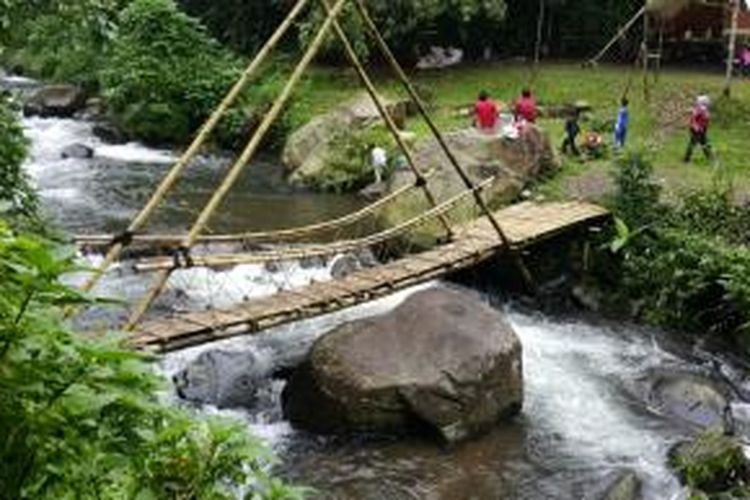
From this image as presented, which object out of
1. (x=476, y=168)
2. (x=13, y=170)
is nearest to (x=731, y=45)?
(x=476, y=168)

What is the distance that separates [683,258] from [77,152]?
47.7 feet

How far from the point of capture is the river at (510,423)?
1017 cm

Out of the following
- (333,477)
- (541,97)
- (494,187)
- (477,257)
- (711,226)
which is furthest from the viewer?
(541,97)

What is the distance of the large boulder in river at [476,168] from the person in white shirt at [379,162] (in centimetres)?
175

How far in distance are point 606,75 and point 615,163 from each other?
12617mm

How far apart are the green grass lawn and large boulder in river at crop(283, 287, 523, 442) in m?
6.32

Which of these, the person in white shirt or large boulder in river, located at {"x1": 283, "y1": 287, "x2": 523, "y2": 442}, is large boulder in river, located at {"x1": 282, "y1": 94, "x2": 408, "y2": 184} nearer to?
the person in white shirt

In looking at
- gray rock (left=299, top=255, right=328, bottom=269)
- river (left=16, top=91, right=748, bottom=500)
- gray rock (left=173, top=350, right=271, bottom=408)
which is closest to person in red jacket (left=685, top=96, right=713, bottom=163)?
river (left=16, top=91, right=748, bottom=500)

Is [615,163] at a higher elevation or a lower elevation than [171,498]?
lower

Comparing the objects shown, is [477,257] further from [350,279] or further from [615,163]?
[615,163]

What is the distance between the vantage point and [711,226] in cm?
1497

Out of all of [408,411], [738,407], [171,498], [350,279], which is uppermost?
[171,498]

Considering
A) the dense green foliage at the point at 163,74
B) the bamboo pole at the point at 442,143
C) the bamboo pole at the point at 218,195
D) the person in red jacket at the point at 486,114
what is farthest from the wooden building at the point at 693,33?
the bamboo pole at the point at 218,195

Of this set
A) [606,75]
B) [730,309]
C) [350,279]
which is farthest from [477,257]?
[606,75]
